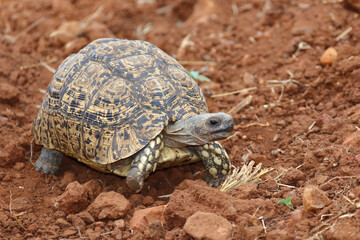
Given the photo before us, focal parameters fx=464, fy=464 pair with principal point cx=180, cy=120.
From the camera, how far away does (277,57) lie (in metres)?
6.74

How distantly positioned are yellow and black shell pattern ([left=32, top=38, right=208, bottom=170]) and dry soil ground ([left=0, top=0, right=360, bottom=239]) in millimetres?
468

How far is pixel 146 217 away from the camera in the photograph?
13.3 feet

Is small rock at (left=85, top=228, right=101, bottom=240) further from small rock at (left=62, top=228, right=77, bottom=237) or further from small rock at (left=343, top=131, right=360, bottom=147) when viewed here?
small rock at (left=343, top=131, right=360, bottom=147)

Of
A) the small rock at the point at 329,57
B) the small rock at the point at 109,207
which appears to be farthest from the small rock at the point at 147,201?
the small rock at the point at 329,57

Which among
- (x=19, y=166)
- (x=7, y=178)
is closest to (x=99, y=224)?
(x=7, y=178)

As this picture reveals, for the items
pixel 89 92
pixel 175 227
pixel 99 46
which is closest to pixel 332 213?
pixel 175 227

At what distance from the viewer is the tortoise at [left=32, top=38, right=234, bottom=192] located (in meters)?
4.43

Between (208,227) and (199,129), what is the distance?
1.14 m

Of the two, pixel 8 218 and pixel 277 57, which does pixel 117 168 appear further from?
pixel 277 57

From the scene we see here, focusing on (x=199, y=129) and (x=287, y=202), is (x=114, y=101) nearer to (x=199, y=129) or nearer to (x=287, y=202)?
(x=199, y=129)

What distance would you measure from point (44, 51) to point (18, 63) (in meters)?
0.67

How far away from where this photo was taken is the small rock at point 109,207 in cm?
415

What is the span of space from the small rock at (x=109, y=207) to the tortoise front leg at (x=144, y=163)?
24cm

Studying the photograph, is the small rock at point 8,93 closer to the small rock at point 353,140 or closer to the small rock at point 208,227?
the small rock at point 208,227
